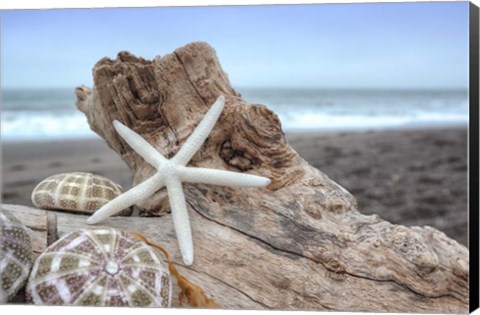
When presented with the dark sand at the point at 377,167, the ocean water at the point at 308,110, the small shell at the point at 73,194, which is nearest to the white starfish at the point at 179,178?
the small shell at the point at 73,194

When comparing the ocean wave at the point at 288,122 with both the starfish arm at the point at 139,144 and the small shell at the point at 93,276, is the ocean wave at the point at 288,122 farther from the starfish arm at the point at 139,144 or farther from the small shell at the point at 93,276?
the small shell at the point at 93,276

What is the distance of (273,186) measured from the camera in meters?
3.05

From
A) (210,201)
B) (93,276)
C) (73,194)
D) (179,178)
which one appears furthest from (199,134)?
(93,276)

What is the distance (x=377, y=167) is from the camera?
7520 mm

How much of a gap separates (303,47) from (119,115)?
159 centimetres

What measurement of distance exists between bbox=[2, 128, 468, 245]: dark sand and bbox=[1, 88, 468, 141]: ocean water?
0.17 metres

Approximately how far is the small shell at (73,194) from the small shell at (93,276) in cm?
38

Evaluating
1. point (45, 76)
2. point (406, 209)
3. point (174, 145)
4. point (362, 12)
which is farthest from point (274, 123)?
point (406, 209)

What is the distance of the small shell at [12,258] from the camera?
2635mm

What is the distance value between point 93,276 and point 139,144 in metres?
0.78

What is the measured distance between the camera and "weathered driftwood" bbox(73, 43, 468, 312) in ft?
9.44

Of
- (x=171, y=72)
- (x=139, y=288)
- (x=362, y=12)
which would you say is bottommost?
(x=139, y=288)

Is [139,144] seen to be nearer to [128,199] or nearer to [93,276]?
[128,199]

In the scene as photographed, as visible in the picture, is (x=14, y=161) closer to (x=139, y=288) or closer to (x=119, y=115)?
(x=119, y=115)
